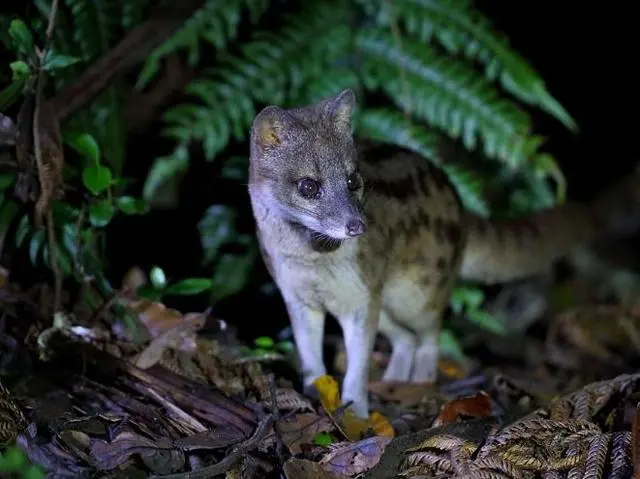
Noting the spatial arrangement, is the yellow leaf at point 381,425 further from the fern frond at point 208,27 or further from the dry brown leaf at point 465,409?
the fern frond at point 208,27

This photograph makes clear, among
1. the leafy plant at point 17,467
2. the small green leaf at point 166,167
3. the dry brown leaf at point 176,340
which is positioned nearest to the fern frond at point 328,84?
the small green leaf at point 166,167

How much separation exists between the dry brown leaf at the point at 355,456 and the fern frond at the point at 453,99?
87.3 inches

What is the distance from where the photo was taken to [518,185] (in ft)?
18.7

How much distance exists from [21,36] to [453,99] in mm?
2313

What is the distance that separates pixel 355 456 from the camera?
294 cm

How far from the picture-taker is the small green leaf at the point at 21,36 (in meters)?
3.46

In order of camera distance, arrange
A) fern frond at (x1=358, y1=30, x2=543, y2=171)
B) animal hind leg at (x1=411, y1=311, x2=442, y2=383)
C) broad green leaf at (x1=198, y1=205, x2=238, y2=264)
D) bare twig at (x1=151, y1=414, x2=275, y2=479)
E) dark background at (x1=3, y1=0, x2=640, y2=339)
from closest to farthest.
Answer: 1. bare twig at (x1=151, y1=414, x2=275, y2=479)
2. animal hind leg at (x1=411, y1=311, x2=442, y2=383)
3. fern frond at (x1=358, y1=30, x2=543, y2=171)
4. broad green leaf at (x1=198, y1=205, x2=238, y2=264)
5. dark background at (x1=3, y1=0, x2=640, y2=339)

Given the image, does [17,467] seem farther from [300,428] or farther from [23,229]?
[23,229]

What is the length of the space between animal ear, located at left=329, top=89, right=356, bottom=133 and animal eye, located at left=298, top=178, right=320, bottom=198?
305 mm

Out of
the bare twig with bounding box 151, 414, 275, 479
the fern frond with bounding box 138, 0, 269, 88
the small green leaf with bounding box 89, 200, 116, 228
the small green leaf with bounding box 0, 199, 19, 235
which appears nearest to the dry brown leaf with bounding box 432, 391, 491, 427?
the bare twig with bounding box 151, 414, 275, 479

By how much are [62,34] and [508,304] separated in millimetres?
4176

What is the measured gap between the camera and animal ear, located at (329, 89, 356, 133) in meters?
3.68

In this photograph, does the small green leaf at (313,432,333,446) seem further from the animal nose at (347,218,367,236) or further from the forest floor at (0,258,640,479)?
the animal nose at (347,218,367,236)

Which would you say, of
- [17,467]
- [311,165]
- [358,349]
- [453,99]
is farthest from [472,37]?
[17,467]
